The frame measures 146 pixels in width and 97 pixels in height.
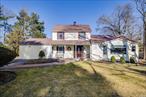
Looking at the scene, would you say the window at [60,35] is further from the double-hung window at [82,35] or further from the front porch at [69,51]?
the double-hung window at [82,35]

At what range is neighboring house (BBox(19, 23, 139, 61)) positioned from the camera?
90.7 ft

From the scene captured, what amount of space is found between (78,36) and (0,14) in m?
15.1

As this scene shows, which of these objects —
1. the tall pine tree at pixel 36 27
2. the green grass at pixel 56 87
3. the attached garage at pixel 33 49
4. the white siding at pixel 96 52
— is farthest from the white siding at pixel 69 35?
the tall pine tree at pixel 36 27

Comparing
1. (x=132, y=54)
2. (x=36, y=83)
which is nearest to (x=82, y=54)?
(x=132, y=54)

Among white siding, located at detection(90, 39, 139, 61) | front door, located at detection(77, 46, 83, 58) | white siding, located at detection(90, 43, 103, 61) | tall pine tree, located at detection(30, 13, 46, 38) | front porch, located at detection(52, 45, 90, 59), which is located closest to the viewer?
white siding, located at detection(90, 39, 139, 61)

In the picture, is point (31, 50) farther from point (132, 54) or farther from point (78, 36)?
point (132, 54)

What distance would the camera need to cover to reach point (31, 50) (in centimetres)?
2944

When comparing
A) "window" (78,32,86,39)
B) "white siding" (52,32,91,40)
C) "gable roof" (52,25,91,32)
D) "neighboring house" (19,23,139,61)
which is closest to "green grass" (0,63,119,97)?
"neighboring house" (19,23,139,61)

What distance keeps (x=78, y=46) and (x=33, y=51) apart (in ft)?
26.1

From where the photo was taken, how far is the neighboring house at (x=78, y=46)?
27.7m

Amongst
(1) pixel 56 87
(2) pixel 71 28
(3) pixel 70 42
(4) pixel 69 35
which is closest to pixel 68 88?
(1) pixel 56 87

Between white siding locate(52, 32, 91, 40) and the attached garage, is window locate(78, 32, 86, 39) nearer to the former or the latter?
white siding locate(52, 32, 91, 40)

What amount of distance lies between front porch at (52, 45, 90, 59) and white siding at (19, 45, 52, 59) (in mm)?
885

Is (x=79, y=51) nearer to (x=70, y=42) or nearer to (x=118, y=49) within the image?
(x=70, y=42)
